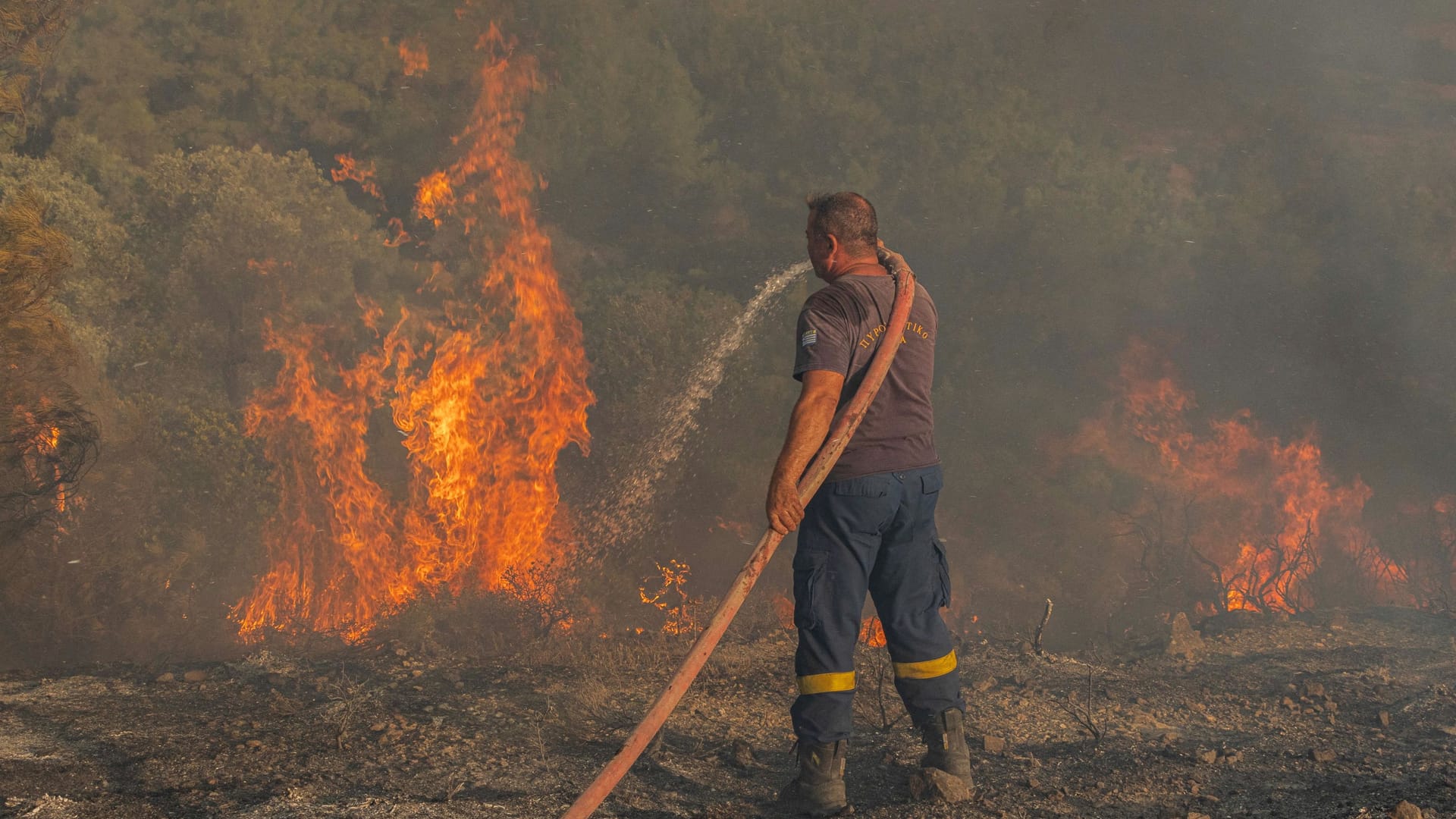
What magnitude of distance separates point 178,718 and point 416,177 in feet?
30.5

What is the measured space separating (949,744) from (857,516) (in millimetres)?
985

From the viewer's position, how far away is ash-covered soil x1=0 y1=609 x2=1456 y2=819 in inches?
149

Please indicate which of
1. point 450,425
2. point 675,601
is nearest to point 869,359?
point 675,601

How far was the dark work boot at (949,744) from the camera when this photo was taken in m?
3.85

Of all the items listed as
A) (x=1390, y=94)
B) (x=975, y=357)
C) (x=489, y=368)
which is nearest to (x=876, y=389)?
(x=489, y=368)

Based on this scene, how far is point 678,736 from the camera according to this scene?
192 inches

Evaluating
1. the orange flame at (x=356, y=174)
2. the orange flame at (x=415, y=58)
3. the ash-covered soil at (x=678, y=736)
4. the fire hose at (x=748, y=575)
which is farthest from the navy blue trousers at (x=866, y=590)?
the orange flame at (x=415, y=58)

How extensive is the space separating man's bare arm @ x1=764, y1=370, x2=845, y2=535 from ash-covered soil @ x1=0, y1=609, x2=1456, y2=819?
116cm

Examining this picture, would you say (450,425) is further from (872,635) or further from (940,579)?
(940,579)

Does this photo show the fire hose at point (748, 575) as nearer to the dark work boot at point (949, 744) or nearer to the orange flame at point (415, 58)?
the dark work boot at point (949, 744)

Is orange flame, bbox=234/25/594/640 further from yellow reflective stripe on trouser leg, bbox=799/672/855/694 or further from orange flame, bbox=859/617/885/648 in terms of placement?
yellow reflective stripe on trouser leg, bbox=799/672/855/694

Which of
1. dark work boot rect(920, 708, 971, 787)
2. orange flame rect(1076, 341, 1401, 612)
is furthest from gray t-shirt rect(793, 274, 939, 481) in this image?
orange flame rect(1076, 341, 1401, 612)

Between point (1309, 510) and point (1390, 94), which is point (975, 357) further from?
point (1390, 94)

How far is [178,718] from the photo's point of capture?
484 cm
